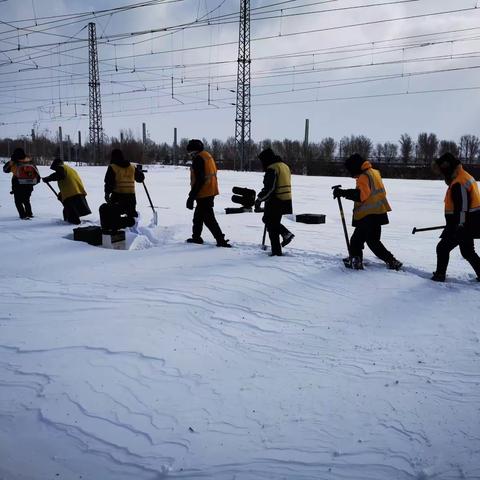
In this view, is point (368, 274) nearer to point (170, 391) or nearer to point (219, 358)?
point (219, 358)

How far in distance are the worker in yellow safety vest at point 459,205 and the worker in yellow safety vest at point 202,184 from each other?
10.3ft

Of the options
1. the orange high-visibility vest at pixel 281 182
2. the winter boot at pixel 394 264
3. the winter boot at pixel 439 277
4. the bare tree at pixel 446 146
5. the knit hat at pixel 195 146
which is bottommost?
the winter boot at pixel 439 277

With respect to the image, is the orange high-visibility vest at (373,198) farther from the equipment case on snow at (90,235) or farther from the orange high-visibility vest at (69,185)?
the orange high-visibility vest at (69,185)

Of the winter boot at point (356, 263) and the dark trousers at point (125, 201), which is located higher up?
the dark trousers at point (125, 201)

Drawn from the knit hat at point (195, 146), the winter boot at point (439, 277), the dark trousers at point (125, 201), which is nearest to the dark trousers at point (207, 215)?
the knit hat at point (195, 146)

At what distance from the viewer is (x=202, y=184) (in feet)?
21.7

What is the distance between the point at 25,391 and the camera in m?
2.87

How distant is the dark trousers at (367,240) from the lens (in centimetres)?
543

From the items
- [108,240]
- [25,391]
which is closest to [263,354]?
[25,391]

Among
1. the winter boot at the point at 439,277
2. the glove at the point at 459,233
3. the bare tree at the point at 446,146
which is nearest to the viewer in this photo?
the glove at the point at 459,233

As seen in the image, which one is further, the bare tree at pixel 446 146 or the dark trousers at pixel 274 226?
the bare tree at pixel 446 146

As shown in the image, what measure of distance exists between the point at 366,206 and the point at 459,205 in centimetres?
104

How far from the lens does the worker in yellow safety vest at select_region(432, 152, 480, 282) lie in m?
4.71

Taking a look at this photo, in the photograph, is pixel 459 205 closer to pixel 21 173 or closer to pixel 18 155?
pixel 21 173
